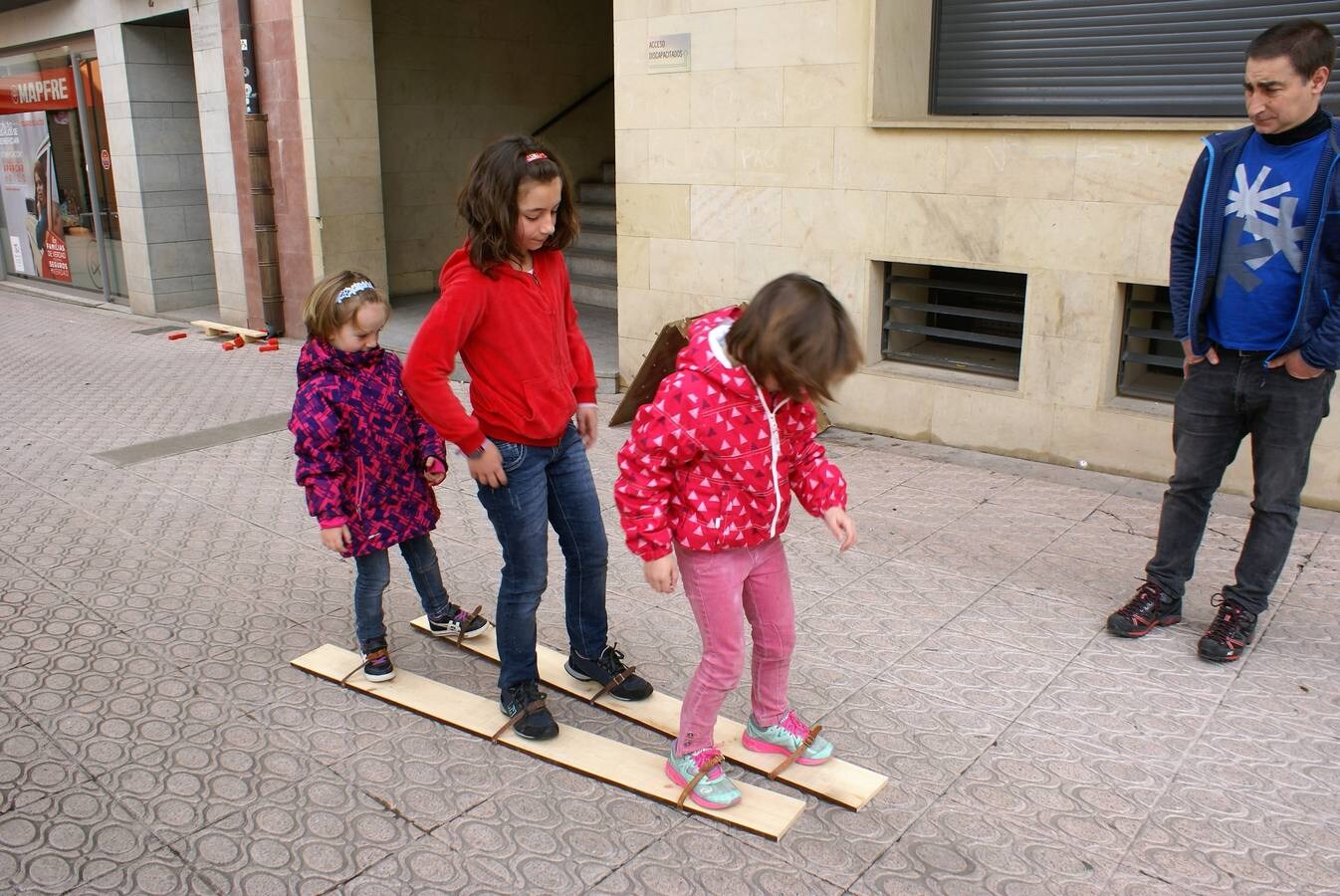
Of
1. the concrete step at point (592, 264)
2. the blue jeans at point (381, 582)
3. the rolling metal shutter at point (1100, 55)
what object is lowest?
the blue jeans at point (381, 582)

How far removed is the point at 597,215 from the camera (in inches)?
454

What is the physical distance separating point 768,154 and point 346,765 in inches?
183

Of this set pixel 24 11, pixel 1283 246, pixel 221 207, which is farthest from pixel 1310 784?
pixel 24 11

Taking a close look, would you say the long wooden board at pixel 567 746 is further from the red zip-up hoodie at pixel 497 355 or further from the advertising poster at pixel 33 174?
the advertising poster at pixel 33 174

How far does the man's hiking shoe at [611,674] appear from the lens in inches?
142

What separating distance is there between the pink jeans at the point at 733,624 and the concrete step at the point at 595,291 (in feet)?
25.3

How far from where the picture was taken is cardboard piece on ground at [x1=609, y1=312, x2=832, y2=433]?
661cm

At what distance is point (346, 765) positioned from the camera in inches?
129

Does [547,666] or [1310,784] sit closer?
[1310,784]

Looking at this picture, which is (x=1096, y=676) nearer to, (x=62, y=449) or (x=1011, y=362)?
(x=1011, y=362)

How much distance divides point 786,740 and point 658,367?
3720 mm

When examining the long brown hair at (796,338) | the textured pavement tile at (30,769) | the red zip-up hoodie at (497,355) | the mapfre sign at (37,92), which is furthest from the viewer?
the mapfre sign at (37,92)

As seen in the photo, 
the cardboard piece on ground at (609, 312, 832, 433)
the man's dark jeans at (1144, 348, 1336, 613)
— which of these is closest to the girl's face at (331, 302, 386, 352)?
the man's dark jeans at (1144, 348, 1336, 613)

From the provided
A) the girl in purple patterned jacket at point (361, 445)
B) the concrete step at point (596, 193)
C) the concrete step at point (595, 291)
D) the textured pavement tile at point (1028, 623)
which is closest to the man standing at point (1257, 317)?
the textured pavement tile at point (1028, 623)
